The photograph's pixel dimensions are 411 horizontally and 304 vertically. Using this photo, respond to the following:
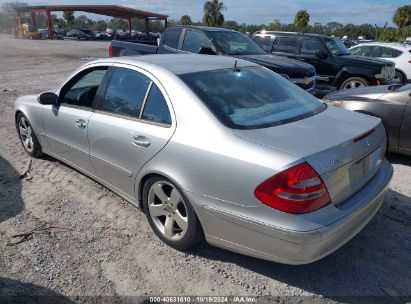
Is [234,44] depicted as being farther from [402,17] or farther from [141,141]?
[402,17]

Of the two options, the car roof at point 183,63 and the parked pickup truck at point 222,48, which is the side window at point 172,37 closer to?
the parked pickup truck at point 222,48

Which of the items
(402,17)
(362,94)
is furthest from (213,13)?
(362,94)

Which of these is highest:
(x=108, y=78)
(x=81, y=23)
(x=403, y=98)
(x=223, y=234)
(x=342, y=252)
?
(x=108, y=78)

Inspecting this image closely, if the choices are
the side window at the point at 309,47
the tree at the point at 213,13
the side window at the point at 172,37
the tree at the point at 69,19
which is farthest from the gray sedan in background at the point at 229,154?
the tree at the point at 69,19

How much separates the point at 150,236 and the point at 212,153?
48.8 inches

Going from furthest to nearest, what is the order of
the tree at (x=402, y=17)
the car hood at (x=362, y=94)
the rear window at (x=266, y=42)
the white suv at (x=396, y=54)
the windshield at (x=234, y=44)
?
the tree at (x=402, y=17)
the white suv at (x=396, y=54)
the rear window at (x=266, y=42)
the windshield at (x=234, y=44)
the car hood at (x=362, y=94)

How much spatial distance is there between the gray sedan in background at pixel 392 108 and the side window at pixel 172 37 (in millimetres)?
4521

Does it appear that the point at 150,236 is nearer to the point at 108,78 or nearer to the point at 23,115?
the point at 108,78

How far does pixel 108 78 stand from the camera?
3.79m

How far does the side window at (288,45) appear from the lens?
10.7m

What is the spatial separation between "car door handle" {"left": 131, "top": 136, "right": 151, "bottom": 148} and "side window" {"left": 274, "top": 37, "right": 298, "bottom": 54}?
8447mm

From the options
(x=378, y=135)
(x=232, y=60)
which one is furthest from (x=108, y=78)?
(x=378, y=135)

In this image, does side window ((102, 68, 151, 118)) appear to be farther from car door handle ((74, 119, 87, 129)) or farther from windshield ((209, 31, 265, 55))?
windshield ((209, 31, 265, 55))

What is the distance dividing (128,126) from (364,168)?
2.01m
